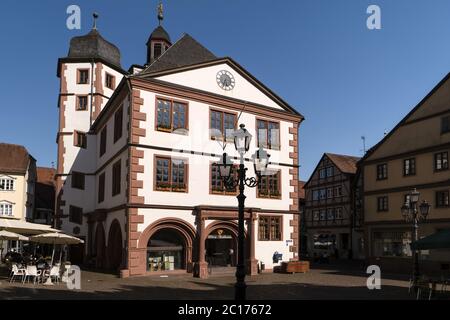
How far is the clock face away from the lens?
94.1 ft

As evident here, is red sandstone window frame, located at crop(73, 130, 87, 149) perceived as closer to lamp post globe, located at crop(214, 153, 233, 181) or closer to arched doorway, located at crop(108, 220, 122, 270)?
arched doorway, located at crop(108, 220, 122, 270)

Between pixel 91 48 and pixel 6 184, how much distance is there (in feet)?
69.6

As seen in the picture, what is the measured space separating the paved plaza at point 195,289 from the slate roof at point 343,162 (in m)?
30.3

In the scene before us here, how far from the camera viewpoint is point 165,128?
26.0 metres

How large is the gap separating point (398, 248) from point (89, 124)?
2478 cm

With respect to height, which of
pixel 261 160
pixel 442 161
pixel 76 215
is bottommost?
pixel 76 215

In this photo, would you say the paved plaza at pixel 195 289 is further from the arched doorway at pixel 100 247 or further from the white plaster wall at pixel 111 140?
the white plaster wall at pixel 111 140

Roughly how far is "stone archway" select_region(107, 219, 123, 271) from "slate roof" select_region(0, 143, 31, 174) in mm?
26858

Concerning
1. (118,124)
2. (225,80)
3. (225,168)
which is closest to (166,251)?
(118,124)

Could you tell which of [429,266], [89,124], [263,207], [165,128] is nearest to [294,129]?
[263,207]

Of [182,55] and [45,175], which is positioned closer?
[182,55]

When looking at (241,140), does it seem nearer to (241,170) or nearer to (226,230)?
(241,170)

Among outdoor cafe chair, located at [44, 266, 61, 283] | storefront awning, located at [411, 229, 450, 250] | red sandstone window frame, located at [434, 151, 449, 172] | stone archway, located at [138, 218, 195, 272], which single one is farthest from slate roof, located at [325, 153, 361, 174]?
outdoor cafe chair, located at [44, 266, 61, 283]

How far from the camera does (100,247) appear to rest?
30.8 metres
